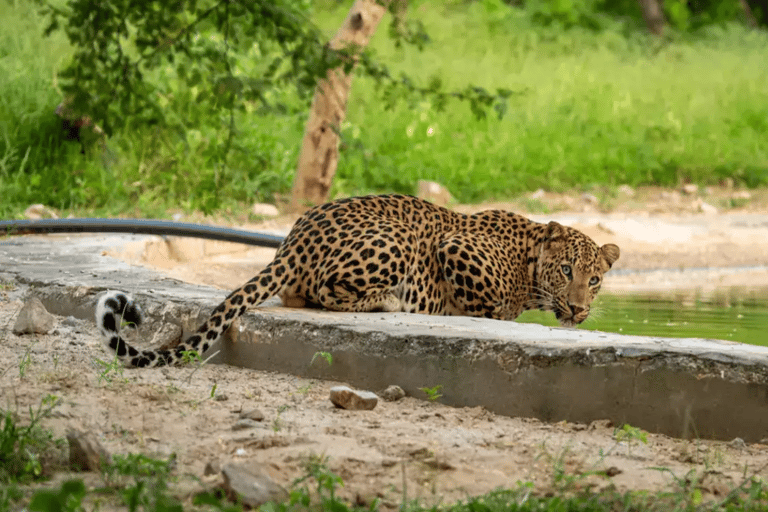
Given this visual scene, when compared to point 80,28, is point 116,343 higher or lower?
lower

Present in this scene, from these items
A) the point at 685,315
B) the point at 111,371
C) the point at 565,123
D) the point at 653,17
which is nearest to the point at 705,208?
the point at 565,123

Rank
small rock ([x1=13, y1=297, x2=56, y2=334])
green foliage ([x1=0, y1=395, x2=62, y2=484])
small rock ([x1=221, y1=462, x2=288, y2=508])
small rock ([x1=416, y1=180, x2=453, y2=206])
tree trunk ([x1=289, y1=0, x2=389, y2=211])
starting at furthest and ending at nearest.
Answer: small rock ([x1=416, y1=180, x2=453, y2=206]) → tree trunk ([x1=289, y1=0, x2=389, y2=211]) → small rock ([x1=13, y1=297, x2=56, y2=334]) → green foliage ([x1=0, y1=395, x2=62, y2=484]) → small rock ([x1=221, y1=462, x2=288, y2=508])

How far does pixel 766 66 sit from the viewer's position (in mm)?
19531

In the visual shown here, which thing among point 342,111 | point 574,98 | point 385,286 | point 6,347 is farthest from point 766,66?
point 6,347

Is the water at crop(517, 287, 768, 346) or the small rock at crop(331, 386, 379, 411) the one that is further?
the water at crop(517, 287, 768, 346)

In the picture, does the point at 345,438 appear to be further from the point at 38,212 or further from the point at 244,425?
the point at 38,212

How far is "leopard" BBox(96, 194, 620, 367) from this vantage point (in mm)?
5000

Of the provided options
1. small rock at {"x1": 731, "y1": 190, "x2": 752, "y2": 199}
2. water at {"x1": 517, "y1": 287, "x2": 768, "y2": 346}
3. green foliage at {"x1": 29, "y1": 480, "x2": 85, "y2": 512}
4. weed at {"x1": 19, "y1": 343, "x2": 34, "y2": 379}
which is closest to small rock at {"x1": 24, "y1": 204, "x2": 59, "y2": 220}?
water at {"x1": 517, "y1": 287, "x2": 768, "y2": 346}

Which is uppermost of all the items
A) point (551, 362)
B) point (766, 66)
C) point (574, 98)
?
point (766, 66)

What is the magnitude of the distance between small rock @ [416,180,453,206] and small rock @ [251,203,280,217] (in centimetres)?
170

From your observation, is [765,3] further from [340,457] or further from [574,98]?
[340,457]

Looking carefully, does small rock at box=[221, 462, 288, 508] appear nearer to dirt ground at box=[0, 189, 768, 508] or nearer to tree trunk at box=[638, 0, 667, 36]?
dirt ground at box=[0, 189, 768, 508]

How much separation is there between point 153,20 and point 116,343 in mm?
3187

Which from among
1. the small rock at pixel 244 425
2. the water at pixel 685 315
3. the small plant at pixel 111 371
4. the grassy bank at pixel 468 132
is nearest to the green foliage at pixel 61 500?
the small rock at pixel 244 425
